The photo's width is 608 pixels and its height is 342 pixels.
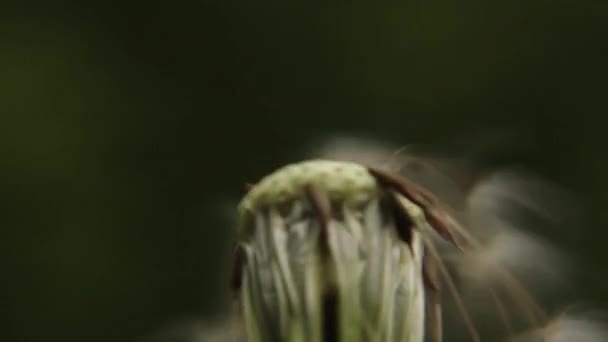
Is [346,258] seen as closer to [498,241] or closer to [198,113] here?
[498,241]

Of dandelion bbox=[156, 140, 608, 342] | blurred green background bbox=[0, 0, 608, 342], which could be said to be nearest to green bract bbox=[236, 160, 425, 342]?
dandelion bbox=[156, 140, 608, 342]

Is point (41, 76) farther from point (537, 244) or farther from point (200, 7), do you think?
point (537, 244)

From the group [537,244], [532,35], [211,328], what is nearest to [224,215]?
[211,328]

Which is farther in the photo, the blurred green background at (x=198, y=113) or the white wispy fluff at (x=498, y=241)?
the blurred green background at (x=198, y=113)

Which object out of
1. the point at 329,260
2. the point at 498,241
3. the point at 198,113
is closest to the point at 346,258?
the point at 329,260

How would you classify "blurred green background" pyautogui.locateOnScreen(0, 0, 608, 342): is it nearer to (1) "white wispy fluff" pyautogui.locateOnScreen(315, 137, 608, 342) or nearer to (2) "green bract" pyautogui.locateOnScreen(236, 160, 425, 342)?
(1) "white wispy fluff" pyautogui.locateOnScreen(315, 137, 608, 342)

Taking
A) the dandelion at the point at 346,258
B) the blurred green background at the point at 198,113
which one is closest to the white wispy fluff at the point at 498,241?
the dandelion at the point at 346,258

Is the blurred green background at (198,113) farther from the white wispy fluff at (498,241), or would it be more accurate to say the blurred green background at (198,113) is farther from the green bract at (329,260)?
the green bract at (329,260)

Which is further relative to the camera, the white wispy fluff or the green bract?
the white wispy fluff

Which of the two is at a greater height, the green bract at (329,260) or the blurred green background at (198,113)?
the blurred green background at (198,113)
